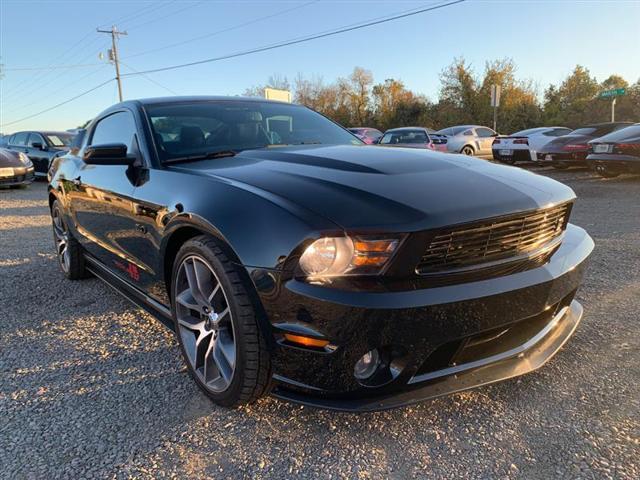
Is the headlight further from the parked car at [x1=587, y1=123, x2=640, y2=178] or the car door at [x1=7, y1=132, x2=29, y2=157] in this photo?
the car door at [x1=7, y1=132, x2=29, y2=157]

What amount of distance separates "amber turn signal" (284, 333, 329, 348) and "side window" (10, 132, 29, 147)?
15.9 meters

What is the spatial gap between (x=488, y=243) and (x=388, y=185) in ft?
1.52

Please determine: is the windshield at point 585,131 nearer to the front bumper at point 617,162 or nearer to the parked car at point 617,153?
the parked car at point 617,153

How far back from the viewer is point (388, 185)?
6.56ft

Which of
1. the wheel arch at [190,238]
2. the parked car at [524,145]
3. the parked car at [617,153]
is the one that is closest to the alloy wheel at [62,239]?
the wheel arch at [190,238]

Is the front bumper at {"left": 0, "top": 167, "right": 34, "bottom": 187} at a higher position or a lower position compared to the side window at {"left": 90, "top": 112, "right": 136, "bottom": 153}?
lower

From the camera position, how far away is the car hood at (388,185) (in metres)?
1.78

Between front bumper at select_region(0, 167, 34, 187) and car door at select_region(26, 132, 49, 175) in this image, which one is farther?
car door at select_region(26, 132, 49, 175)

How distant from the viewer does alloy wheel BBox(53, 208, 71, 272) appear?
4.25m

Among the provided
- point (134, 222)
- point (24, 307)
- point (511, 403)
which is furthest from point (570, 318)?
point (24, 307)

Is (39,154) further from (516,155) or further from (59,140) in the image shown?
(516,155)

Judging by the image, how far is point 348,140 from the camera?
3.45m

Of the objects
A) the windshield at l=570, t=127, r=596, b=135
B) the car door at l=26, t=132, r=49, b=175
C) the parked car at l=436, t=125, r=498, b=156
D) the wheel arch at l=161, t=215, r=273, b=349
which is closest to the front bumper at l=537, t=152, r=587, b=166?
the windshield at l=570, t=127, r=596, b=135

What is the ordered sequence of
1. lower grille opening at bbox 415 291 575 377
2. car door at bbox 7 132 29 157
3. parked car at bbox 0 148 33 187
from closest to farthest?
lower grille opening at bbox 415 291 575 377
parked car at bbox 0 148 33 187
car door at bbox 7 132 29 157
